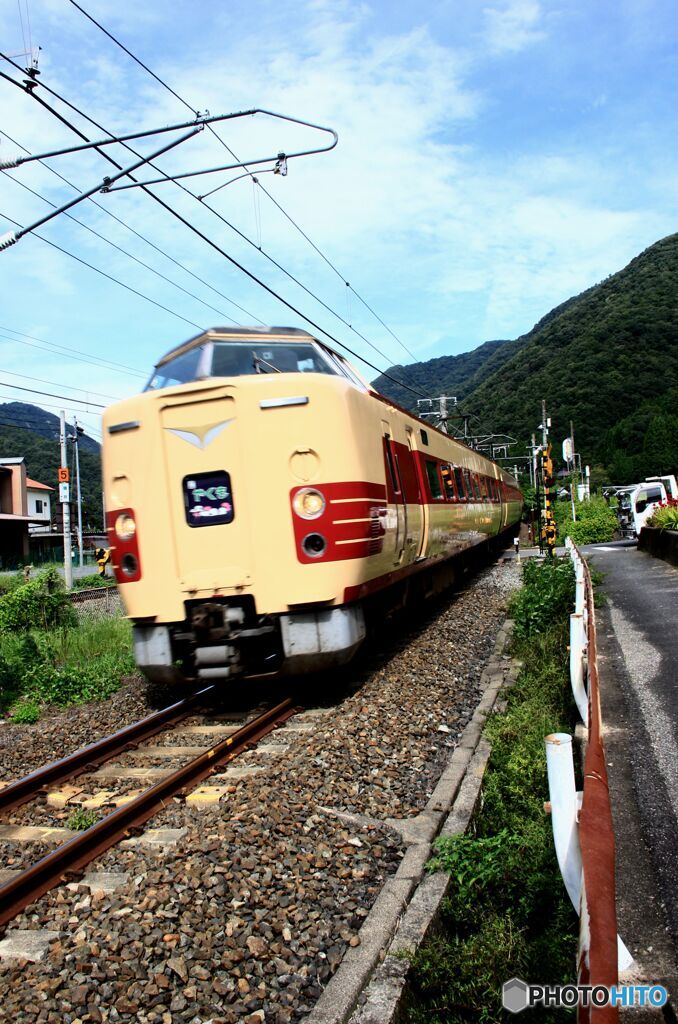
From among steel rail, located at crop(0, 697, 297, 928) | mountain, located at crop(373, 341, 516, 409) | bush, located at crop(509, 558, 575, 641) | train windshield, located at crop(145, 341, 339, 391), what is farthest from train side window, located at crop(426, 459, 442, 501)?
mountain, located at crop(373, 341, 516, 409)

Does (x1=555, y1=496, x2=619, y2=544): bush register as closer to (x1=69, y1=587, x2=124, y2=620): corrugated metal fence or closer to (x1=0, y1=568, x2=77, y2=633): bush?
(x1=69, y1=587, x2=124, y2=620): corrugated metal fence

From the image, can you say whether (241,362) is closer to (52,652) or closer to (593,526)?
(52,652)

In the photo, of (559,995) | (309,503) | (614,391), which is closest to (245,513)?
(309,503)

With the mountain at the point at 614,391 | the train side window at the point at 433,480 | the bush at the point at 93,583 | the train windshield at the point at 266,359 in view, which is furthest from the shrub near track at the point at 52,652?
the mountain at the point at 614,391

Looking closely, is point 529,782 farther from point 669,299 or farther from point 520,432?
point 669,299

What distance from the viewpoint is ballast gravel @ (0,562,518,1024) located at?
292cm

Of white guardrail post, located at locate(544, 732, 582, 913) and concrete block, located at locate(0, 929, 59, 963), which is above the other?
white guardrail post, located at locate(544, 732, 582, 913)

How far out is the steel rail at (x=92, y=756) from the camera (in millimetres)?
5177

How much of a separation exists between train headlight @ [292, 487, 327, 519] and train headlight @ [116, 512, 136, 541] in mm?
1502

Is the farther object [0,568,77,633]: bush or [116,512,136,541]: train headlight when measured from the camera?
[0,568,77,633]: bush

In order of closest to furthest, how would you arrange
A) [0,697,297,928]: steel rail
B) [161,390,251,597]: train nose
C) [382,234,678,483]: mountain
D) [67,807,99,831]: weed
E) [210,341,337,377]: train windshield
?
[0,697,297,928]: steel rail < [67,807,99,831]: weed < [161,390,251,597]: train nose < [210,341,337,377]: train windshield < [382,234,678,483]: mountain

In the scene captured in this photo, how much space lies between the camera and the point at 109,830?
14.5 ft

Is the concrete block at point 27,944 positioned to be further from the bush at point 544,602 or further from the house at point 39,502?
the house at point 39,502

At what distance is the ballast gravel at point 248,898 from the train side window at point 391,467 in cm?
276
